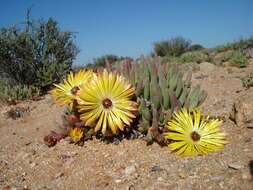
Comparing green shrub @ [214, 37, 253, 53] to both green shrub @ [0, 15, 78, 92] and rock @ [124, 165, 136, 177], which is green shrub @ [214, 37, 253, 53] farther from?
rock @ [124, 165, 136, 177]

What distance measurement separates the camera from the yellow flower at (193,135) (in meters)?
2.98

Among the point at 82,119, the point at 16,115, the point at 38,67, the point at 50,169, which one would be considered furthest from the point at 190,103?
the point at 38,67

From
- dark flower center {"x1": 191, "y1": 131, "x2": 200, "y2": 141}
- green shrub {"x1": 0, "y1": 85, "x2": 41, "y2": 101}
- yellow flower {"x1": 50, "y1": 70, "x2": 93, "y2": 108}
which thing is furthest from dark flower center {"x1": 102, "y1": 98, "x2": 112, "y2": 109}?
green shrub {"x1": 0, "y1": 85, "x2": 41, "y2": 101}

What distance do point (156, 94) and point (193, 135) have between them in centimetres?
53

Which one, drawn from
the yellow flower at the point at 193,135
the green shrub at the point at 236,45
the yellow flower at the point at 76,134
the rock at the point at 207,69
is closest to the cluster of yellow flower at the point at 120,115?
the yellow flower at the point at 193,135

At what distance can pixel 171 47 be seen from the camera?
14812 millimetres

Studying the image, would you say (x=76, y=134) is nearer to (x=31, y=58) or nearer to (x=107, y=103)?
(x=107, y=103)

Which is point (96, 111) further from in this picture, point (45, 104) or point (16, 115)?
point (45, 104)

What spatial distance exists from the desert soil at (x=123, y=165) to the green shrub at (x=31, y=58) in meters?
3.17

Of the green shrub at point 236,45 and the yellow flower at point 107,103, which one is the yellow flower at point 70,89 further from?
the green shrub at point 236,45

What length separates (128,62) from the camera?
3637 mm

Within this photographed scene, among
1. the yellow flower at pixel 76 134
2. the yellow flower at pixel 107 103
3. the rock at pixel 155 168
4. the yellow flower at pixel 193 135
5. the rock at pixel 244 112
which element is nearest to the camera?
the rock at pixel 155 168

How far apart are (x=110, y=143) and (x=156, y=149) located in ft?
1.62

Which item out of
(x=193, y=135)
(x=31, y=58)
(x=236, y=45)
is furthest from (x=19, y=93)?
(x=236, y=45)
